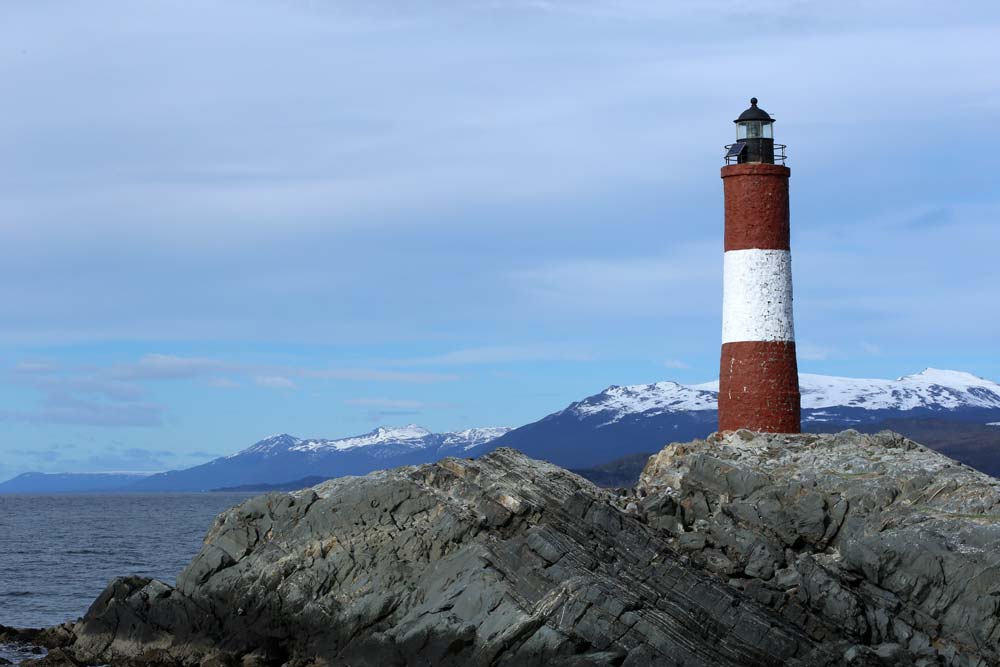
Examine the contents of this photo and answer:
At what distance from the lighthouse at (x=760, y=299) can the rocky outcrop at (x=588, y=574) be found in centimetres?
337

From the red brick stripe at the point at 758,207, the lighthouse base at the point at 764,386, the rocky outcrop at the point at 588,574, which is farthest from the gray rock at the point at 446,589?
the red brick stripe at the point at 758,207

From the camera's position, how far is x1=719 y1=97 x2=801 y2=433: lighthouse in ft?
124

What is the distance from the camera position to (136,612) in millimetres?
31875

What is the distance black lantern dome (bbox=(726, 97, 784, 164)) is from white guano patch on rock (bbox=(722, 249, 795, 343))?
2860mm

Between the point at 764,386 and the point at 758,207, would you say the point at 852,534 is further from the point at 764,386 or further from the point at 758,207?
the point at 758,207

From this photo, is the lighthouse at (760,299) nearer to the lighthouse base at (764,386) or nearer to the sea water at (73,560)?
the lighthouse base at (764,386)

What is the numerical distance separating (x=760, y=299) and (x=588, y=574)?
12.8m

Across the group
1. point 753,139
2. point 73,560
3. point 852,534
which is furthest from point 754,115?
point 73,560

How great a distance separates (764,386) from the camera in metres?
37.8

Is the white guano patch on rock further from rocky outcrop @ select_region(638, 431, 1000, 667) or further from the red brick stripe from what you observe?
rocky outcrop @ select_region(638, 431, 1000, 667)

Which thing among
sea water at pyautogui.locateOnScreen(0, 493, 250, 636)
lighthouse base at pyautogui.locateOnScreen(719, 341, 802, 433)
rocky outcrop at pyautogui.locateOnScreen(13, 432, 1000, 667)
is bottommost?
sea water at pyautogui.locateOnScreen(0, 493, 250, 636)

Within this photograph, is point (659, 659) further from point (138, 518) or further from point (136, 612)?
point (138, 518)

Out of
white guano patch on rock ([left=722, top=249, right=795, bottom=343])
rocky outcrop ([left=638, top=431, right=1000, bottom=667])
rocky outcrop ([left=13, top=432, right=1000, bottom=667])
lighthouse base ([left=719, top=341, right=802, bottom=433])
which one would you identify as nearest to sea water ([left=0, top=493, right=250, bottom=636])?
rocky outcrop ([left=13, top=432, right=1000, bottom=667])

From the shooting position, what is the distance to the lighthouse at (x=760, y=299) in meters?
37.7
